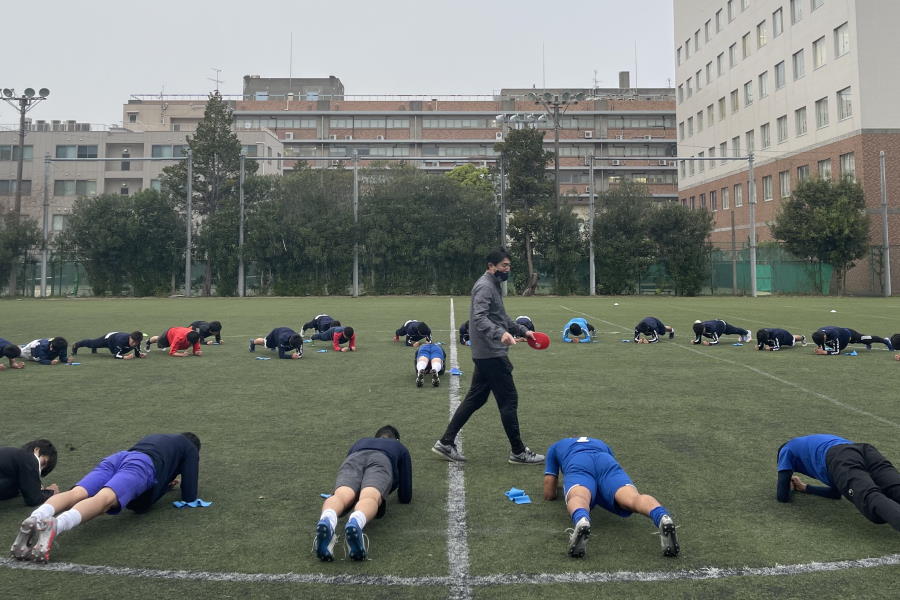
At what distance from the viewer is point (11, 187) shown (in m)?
70.9

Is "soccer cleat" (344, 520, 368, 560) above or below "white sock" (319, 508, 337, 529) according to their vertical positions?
below

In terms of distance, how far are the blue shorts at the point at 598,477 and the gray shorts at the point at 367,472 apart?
1.23m

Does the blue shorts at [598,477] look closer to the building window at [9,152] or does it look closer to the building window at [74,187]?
the building window at [74,187]

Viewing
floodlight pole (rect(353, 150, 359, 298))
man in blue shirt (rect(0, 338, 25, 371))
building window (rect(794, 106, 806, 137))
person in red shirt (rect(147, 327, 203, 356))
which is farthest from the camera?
building window (rect(794, 106, 806, 137))

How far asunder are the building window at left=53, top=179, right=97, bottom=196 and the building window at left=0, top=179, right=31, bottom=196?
248cm

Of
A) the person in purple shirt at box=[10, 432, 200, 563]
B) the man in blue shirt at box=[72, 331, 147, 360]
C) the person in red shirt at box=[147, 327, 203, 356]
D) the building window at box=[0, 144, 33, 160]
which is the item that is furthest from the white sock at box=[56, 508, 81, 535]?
the building window at box=[0, 144, 33, 160]

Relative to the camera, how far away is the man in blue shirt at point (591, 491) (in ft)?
13.1

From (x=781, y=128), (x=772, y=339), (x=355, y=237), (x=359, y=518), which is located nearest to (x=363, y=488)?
(x=359, y=518)

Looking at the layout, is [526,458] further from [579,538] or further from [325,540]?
[325,540]

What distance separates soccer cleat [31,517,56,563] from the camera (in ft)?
12.9

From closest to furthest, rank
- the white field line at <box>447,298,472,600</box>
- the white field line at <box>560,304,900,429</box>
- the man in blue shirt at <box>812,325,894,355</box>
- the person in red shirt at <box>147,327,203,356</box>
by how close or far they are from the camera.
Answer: the white field line at <box>447,298,472,600</box>
the white field line at <box>560,304,900,429</box>
the man in blue shirt at <box>812,325,894,355</box>
the person in red shirt at <box>147,327,203,356</box>

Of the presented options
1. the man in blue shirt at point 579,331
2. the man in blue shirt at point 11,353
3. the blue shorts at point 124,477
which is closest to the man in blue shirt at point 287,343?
the man in blue shirt at point 11,353

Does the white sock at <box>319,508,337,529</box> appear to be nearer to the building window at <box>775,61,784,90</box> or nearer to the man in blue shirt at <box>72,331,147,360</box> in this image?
the man in blue shirt at <box>72,331,147,360</box>

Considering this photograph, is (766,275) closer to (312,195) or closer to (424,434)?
(312,195)
